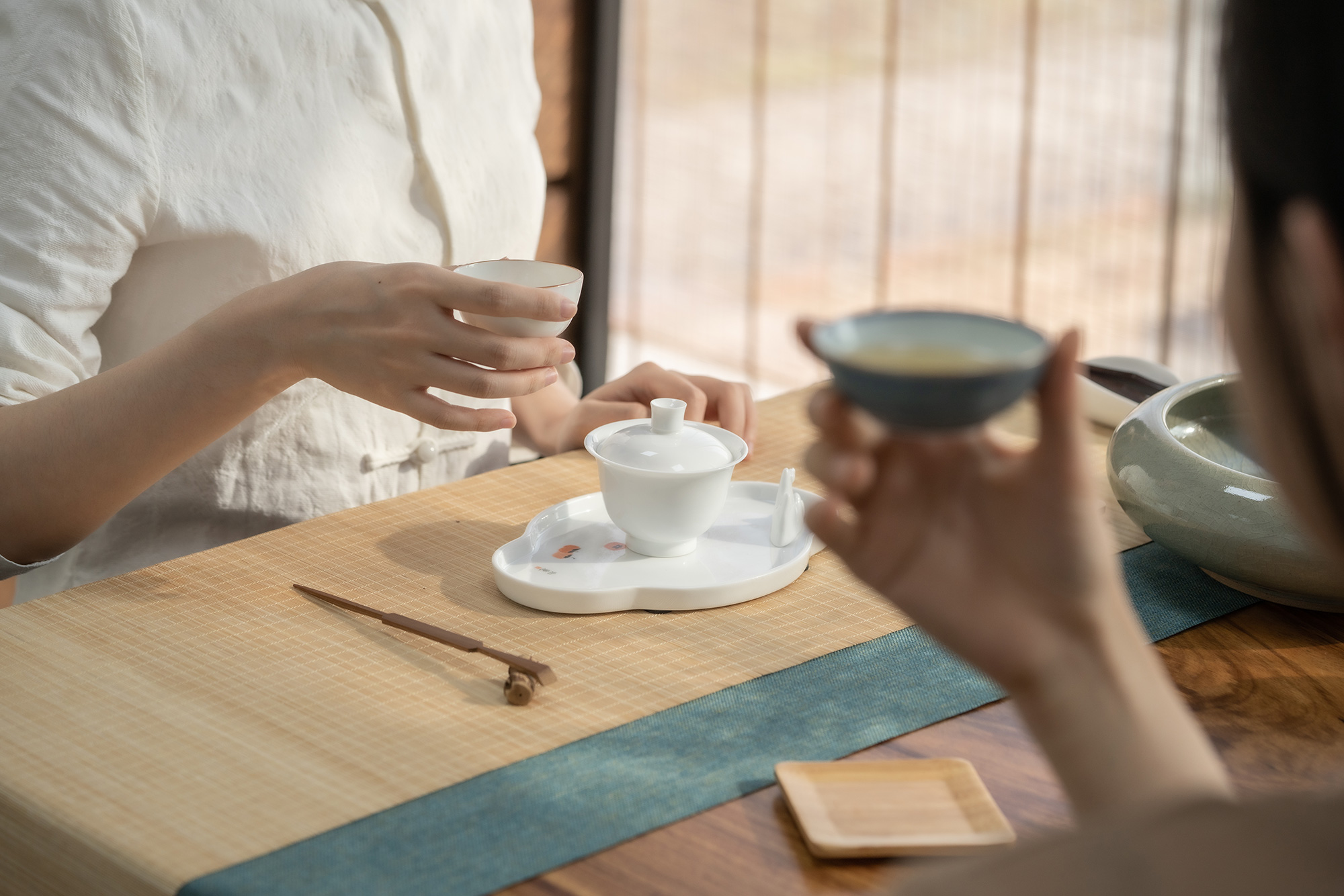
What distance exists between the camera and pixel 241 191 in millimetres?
1303

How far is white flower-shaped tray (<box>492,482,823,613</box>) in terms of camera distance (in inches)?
39.9

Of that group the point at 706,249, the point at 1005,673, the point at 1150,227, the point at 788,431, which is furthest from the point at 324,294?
the point at 706,249

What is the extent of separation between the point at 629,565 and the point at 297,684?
30 cm

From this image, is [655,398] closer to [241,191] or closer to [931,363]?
[241,191]

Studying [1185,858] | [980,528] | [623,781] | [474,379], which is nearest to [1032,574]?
[980,528]

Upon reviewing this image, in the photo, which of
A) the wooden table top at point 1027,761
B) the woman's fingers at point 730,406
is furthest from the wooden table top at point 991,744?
the woman's fingers at point 730,406

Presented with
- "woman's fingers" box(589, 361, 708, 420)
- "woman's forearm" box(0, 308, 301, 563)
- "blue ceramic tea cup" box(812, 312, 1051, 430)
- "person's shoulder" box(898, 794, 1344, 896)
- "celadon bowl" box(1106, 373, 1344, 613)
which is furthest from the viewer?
"woman's fingers" box(589, 361, 708, 420)

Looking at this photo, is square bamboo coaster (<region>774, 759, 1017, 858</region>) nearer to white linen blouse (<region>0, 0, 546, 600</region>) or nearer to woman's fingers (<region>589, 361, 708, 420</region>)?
woman's fingers (<region>589, 361, 708, 420</region>)

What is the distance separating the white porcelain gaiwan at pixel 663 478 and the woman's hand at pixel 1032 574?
1.33ft

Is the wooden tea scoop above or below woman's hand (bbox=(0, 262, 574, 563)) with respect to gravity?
below

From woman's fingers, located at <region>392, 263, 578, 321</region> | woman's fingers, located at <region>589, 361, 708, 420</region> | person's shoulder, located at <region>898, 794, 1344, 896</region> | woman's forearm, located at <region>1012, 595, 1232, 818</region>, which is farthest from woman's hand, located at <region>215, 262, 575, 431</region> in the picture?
person's shoulder, located at <region>898, 794, 1344, 896</region>

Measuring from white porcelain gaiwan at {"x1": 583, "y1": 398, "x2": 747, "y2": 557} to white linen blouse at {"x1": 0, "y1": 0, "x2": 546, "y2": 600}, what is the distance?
1.58ft

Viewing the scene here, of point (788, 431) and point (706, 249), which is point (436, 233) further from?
point (706, 249)

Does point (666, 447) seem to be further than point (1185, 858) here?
Yes
